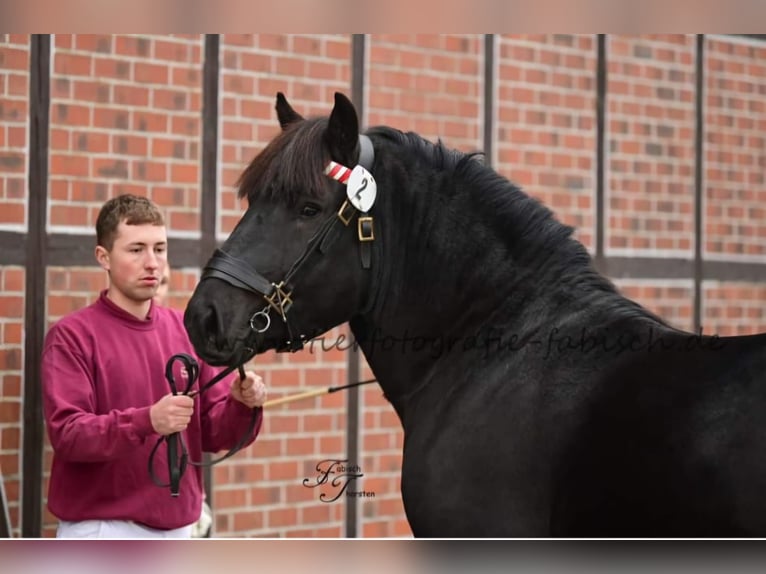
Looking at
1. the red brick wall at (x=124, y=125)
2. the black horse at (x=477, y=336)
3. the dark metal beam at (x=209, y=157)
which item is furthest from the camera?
the dark metal beam at (x=209, y=157)

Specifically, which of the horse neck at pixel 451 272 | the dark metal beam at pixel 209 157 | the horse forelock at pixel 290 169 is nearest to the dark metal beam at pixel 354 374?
the dark metal beam at pixel 209 157

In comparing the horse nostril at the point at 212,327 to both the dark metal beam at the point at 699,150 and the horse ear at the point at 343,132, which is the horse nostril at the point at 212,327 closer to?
the horse ear at the point at 343,132

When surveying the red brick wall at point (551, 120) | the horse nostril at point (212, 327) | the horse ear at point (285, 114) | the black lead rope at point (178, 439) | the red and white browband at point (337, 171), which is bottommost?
the black lead rope at point (178, 439)

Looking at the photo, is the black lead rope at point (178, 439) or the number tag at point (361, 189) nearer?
the number tag at point (361, 189)

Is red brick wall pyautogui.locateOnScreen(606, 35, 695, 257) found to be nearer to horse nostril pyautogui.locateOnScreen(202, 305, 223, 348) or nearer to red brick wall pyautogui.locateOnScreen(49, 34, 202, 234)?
red brick wall pyautogui.locateOnScreen(49, 34, 202, 234)

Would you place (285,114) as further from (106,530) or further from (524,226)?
(106,530)

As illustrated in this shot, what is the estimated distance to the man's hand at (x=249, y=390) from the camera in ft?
8.96

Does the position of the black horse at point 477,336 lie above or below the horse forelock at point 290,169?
below

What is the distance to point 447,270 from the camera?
2514 mm

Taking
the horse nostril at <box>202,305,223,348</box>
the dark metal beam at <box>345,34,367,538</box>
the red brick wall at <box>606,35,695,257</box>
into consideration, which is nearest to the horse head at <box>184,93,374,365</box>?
the horse nostril at <box>202,305,223,348</box>

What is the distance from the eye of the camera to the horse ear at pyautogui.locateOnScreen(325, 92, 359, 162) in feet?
7.93

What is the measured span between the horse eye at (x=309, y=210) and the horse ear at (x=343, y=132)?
13 cm

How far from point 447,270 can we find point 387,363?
29cm

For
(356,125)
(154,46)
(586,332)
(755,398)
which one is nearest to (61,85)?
(154,46)
